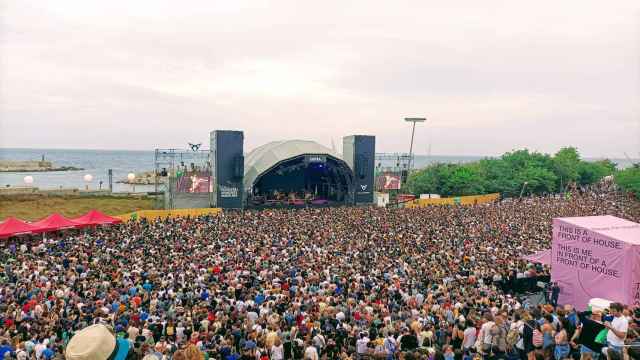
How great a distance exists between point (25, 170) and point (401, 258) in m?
147

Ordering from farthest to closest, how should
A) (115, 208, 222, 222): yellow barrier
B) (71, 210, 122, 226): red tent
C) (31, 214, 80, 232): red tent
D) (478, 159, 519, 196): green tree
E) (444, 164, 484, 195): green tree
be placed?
(478, 159, 519, 196): green tree
(444, 164, 484, 195): green tree
(115, 208, 222, 222): yellow barrier
(71, 210, 122, 226): red tent
(31, 214, 80, 232): red tent

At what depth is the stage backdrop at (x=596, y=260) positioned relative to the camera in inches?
436

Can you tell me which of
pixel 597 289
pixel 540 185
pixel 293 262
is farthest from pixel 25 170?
pixel 597 289

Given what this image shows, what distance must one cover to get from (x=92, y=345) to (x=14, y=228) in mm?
20587

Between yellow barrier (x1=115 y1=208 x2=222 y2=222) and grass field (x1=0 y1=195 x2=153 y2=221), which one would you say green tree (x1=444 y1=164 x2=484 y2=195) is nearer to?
yellow barrier (x1=115 y1=208 x2=222 y2=222)

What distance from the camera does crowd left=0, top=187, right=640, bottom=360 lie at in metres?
8.98

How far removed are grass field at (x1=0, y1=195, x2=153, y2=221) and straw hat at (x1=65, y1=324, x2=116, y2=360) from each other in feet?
119

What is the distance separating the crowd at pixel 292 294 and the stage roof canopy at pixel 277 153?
12.5 meters

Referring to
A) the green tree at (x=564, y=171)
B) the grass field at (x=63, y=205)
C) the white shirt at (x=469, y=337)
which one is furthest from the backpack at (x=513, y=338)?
the green tree at (x=564, y=171)

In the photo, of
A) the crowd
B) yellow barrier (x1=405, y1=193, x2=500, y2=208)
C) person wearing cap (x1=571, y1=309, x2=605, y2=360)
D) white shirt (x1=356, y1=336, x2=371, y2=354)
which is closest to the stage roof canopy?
yellow barrier (x1=405, y1=193, x2=500, y2=208)

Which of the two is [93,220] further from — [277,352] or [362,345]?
[362,345]

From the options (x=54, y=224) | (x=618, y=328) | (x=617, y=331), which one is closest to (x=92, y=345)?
(x=617, y=331)

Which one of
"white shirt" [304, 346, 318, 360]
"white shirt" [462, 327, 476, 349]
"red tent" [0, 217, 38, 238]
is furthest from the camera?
"red tent" [0, 217, 38, 238]

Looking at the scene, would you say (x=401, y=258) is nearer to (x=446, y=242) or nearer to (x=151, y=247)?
(x=446, y=242)
